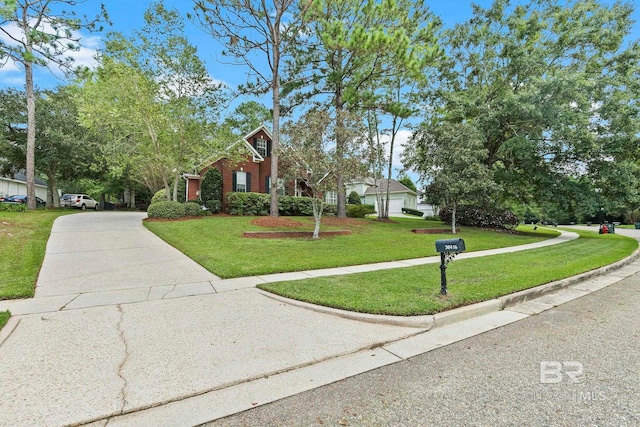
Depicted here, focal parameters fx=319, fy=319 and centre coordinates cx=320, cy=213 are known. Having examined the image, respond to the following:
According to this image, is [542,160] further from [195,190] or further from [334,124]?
[195,190]

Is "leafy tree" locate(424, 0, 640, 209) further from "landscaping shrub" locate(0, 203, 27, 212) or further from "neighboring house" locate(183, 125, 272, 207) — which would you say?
"landscaping shrub" locate(0, 203, 27, 212)

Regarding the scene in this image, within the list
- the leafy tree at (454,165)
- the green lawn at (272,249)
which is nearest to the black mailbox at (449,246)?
the green lawn at (272,249)

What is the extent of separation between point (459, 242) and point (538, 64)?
18.7 m

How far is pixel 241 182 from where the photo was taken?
22.5 metres

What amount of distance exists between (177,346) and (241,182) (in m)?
19.8

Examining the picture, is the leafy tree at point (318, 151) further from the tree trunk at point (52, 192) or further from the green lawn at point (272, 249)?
the tree trunk at point (52, 192)

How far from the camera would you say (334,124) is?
12180 mm

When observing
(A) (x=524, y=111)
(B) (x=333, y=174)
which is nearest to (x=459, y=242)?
(B) (x=333, y=174)

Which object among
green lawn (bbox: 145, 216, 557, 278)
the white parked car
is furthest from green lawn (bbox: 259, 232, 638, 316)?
the white parked car

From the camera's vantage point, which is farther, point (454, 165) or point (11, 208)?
point (11, 208)

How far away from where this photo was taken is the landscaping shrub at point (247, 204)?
1964 cm

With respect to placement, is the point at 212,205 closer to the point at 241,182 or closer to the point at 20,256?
the point at 241,182

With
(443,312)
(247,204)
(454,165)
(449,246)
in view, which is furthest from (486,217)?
(443,312)

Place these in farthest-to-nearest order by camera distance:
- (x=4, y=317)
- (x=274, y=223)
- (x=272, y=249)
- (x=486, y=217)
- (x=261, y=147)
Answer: (x=261, y=147) → (x=486, y=217) → (x=274, y=223) → (x=272, y=249) → (x=4, y=317)
